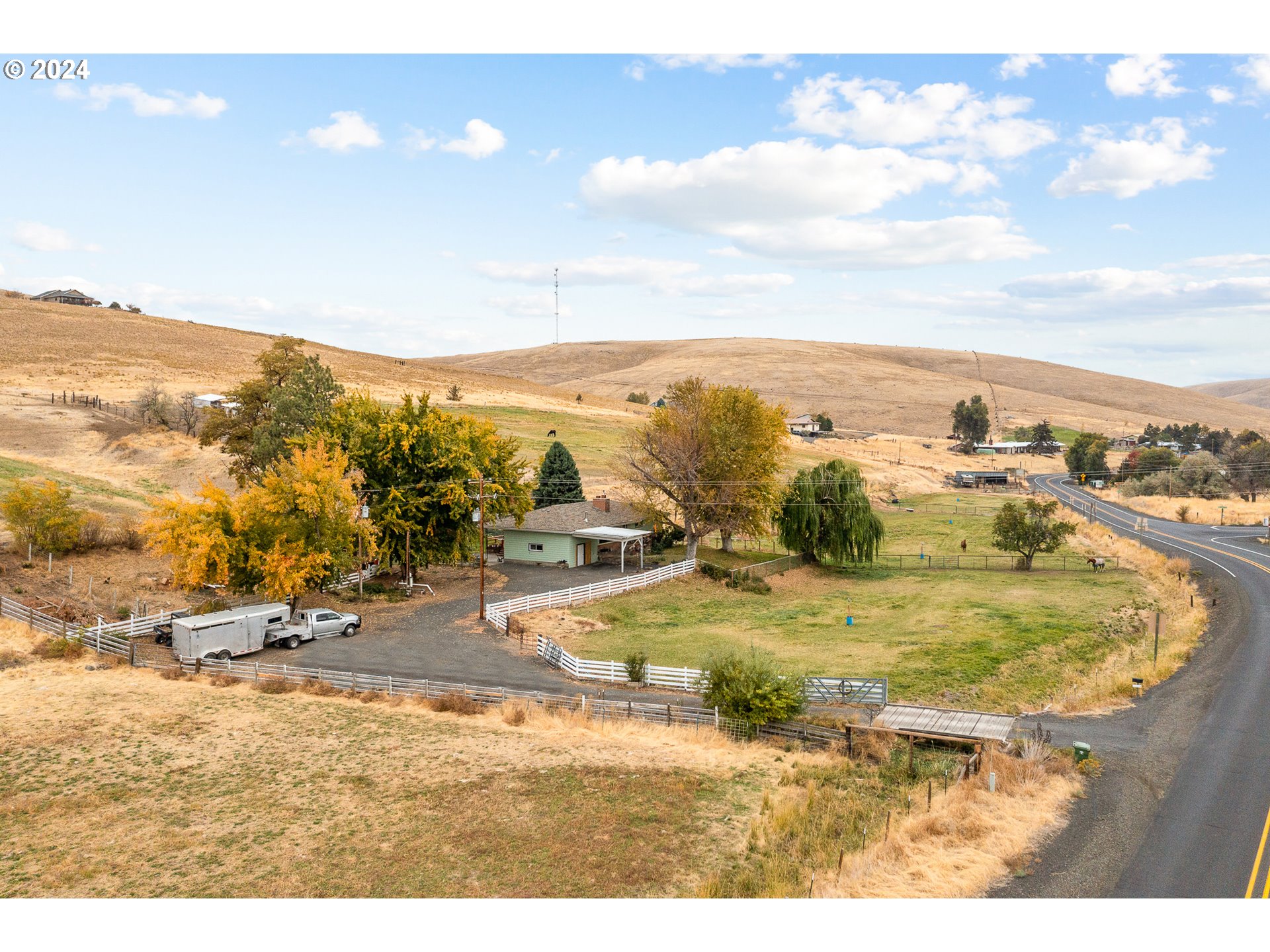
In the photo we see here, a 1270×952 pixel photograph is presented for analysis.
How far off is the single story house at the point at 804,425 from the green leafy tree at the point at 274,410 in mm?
95287

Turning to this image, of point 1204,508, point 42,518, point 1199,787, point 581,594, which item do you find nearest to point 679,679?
point 581,594

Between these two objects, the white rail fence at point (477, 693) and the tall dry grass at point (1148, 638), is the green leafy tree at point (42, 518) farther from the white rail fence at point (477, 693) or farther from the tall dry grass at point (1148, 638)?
the tall dry grass at point (1148, 638)

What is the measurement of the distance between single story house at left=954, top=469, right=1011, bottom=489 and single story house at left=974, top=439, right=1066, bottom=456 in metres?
36.3

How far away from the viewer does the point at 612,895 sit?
16297 mm

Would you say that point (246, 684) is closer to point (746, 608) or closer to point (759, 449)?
point (746, 608)

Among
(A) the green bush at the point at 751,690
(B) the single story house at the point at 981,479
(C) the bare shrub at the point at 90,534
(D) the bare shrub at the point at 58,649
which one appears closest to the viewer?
(A) the green bush at the point at 751,690

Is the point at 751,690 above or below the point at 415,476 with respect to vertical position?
below

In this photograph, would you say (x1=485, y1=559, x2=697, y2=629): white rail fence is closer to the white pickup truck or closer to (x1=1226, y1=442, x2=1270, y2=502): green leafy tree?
the white pickup truck

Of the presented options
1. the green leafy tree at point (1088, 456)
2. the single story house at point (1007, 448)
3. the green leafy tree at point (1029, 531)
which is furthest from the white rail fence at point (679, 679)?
the single story house at point (1007, 448)

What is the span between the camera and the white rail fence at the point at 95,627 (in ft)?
107

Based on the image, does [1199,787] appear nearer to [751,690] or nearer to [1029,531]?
[751,690]

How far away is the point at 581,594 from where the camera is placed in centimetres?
4372

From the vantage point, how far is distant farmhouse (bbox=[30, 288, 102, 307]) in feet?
533

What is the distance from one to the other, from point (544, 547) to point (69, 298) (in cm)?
15621
